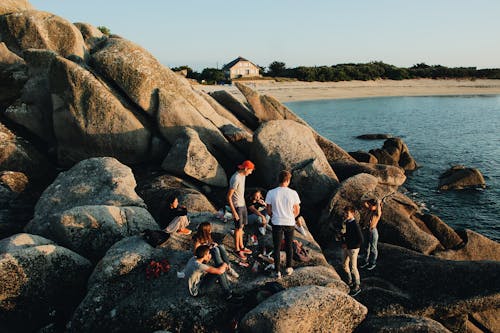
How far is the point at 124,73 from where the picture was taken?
20.5 meters

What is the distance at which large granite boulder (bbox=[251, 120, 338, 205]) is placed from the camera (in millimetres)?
19156

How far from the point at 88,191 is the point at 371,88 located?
11824 centimetres

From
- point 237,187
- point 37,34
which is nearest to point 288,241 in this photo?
point 237,187

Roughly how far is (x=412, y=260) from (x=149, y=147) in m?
13.9

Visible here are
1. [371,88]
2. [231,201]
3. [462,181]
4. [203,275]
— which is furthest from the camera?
[371,88]

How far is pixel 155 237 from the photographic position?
11523mm

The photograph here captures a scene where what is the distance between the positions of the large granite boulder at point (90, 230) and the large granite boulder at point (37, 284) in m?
0.96

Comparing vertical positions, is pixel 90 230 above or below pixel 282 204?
below

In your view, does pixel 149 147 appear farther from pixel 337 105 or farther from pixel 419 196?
pixel 337 105

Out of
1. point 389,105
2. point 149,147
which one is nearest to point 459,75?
point 389,105

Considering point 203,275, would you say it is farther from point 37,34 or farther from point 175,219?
point 37,34

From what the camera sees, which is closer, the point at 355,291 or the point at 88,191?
the point at 355,291

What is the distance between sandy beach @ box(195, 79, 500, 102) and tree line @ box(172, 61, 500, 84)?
10.5 ft

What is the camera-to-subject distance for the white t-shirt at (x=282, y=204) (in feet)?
33.8
